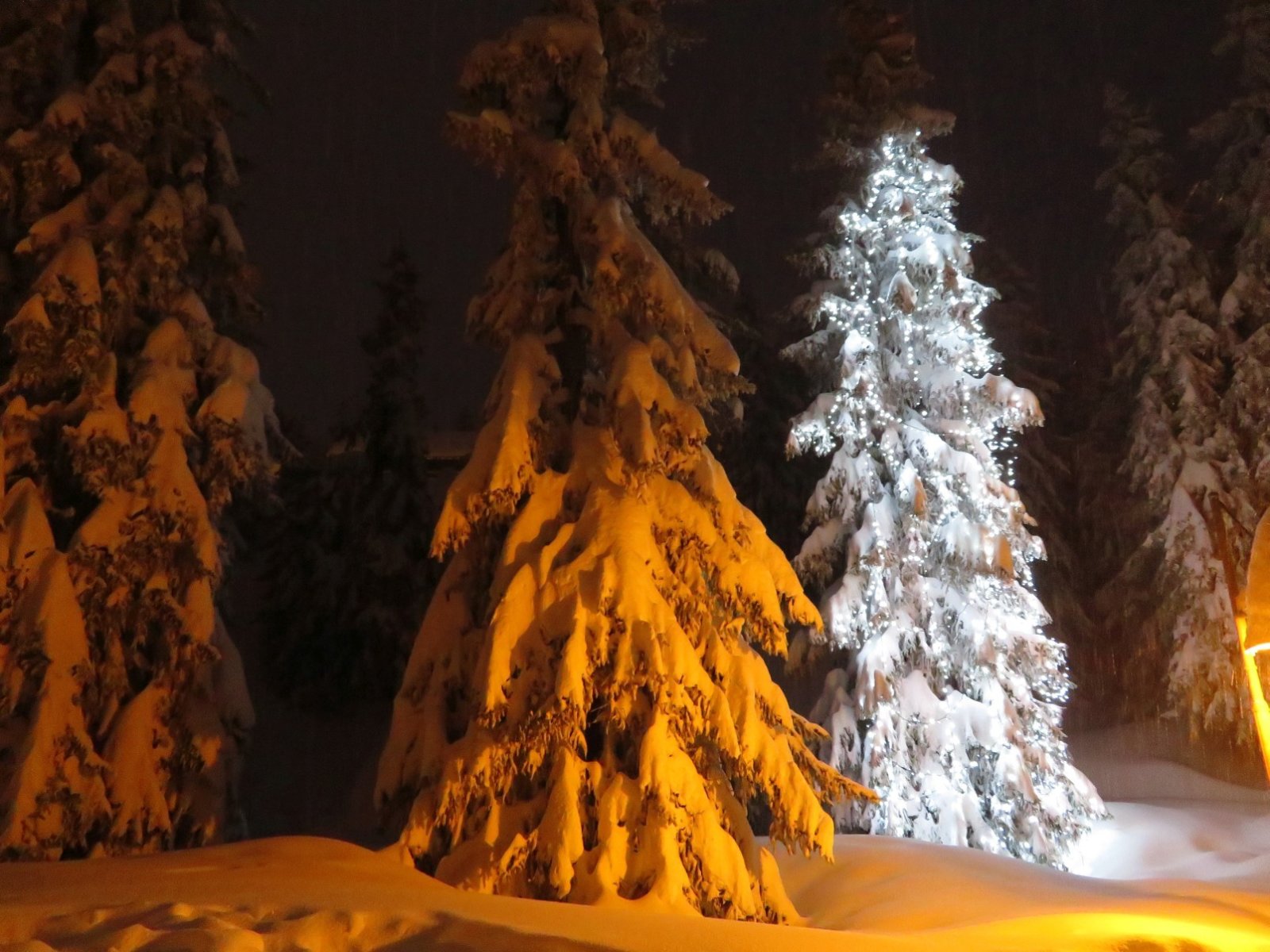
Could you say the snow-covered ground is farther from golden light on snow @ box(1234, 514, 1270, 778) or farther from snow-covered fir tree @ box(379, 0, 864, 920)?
golden light on snow @ box(1234, 514, 1270, 778)

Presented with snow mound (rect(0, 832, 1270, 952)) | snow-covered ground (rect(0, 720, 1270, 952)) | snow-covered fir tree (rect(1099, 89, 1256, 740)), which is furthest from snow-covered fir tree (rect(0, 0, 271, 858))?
snow-covered fir tree (rect(1099, 89, 1256, 740))

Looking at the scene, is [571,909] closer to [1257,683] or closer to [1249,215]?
[1257,683]

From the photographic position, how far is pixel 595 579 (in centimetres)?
978

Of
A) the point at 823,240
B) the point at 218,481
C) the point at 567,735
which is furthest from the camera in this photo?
the point at 823,240

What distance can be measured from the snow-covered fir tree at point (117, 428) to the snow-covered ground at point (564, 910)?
372cm

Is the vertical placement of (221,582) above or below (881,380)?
below

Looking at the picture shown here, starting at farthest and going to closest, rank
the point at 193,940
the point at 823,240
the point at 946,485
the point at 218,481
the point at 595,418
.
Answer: the point at 823,240 → the point at 946,485 → the point at 218,481 → the point at 595,418 → the point at 193,940

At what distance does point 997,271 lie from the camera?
33.2 metres

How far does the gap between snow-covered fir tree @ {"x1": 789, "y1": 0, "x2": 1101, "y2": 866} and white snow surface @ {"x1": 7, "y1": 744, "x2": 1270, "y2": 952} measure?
2.72 meters

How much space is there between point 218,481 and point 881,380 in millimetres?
9707

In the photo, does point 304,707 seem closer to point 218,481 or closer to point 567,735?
point 218,481

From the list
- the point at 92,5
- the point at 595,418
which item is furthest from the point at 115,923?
the point at 92,5

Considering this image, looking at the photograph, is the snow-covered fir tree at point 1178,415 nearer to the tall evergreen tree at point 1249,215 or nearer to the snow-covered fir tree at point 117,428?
the tall evergreen tree at point 1249,215

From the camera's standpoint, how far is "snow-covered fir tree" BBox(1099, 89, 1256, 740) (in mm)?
24031
